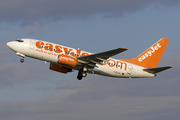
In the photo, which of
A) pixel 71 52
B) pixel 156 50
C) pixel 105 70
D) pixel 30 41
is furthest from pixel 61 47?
pixel 156 50

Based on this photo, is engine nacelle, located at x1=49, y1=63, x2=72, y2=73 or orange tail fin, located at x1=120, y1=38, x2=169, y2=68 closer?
engine nacelle, located at x1=49, y1=63, x2=72, y2=73

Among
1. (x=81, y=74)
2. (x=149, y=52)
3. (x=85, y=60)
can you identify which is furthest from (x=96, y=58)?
(x=149, y=52)

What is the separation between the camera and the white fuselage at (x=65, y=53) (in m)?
42.6

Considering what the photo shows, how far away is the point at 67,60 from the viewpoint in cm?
4216

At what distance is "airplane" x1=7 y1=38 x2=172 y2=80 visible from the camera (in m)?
42.5

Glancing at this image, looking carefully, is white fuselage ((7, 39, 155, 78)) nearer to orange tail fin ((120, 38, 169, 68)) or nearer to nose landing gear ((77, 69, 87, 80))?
nose landing gear ((77, 69, 87, 80))

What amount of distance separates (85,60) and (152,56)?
1344cm

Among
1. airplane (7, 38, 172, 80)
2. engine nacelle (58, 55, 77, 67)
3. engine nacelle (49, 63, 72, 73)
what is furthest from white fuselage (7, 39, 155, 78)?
engine nacelle (49, 63, 72, 73)

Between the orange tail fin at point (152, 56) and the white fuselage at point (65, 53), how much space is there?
240 centimetres

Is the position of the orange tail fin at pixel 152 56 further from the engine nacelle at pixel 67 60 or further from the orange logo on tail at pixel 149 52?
the engine nacelle at pixel 67 60

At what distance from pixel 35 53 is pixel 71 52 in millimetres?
5361

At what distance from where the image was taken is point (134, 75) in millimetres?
46812

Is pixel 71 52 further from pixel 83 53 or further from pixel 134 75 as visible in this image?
pixel 134 75

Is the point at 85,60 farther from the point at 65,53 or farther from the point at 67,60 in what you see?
the point at 65,53
